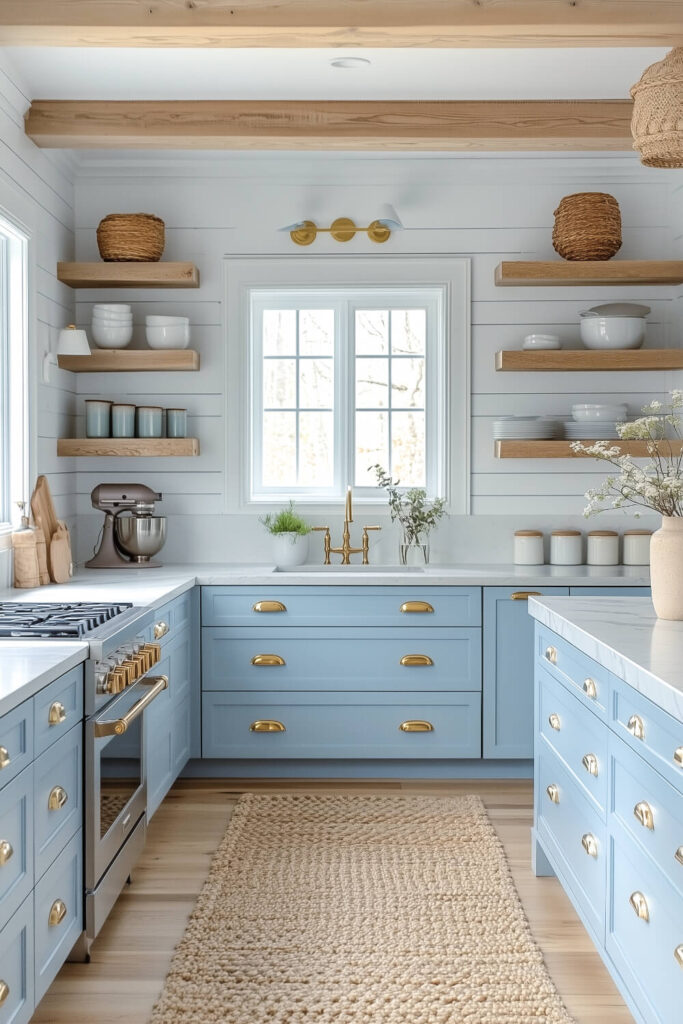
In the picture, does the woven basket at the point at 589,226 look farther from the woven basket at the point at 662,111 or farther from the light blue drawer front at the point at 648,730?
the light blue drawer front at the point at 648,730

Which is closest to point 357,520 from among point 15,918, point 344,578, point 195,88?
point 344,578

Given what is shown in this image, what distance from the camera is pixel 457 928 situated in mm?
2586

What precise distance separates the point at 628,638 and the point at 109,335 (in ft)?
9.21

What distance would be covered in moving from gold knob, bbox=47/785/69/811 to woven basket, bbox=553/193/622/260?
310 cm

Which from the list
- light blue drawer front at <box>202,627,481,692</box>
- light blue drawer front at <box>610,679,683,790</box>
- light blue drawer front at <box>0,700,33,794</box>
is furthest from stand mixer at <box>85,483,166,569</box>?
light blue drawer front at <box>610,679,683,790</box>

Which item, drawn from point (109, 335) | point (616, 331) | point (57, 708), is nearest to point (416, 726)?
point (616, 331)

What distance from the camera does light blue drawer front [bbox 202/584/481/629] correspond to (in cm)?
380

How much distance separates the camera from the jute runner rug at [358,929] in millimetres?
2203

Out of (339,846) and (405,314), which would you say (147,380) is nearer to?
(405,314)

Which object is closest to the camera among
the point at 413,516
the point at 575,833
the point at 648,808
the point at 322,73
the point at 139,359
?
the point at 648,808

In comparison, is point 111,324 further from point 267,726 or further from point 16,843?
point 16,843

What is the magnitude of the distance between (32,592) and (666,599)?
2.11 m

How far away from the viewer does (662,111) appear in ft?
6.73

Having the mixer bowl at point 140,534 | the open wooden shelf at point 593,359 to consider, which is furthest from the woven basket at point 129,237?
the open wooden shelf at point 593,359
